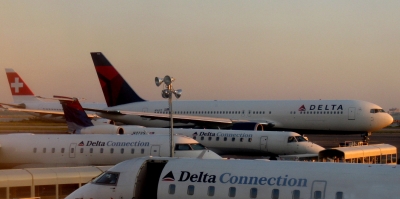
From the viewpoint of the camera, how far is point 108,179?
16.2m

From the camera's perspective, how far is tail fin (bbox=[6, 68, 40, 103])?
8894cm

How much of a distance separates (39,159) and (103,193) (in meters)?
16.0

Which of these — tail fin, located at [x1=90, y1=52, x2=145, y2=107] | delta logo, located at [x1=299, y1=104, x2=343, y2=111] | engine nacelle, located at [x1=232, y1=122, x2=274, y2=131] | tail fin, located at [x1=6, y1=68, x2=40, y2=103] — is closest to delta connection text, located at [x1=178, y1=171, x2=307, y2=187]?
engine nacelle, located at [x1=232, y1=122, x2=274, y2=131]

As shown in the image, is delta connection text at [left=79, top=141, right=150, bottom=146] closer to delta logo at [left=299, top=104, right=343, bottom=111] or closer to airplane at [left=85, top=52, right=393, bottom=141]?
airplane at [left=85, top=52, right=393, bottom=141]

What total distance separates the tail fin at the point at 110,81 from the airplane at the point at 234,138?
1708 centimetres

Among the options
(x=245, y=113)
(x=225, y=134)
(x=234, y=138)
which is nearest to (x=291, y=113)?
(x=245, y=113)

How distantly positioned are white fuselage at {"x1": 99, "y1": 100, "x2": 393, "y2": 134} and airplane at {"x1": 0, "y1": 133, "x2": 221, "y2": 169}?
22.3 m

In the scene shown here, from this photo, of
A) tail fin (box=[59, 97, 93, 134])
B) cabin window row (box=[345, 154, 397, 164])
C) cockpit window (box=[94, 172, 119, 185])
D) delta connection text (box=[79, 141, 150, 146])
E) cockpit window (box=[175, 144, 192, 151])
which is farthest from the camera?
tail fin (box=[59, 97, 93, 134])

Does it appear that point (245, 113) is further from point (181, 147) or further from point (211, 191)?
point (211, 191)

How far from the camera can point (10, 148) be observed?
31.0 meters

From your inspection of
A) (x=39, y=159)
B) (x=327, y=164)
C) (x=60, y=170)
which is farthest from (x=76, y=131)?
(x=327, y=164)

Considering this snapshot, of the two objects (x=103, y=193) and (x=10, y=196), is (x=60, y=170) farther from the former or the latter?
(x=103, y=193)

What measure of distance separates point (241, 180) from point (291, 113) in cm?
3733

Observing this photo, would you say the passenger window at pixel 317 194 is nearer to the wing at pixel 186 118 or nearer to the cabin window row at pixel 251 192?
the cabin window row at pixel 251 192
